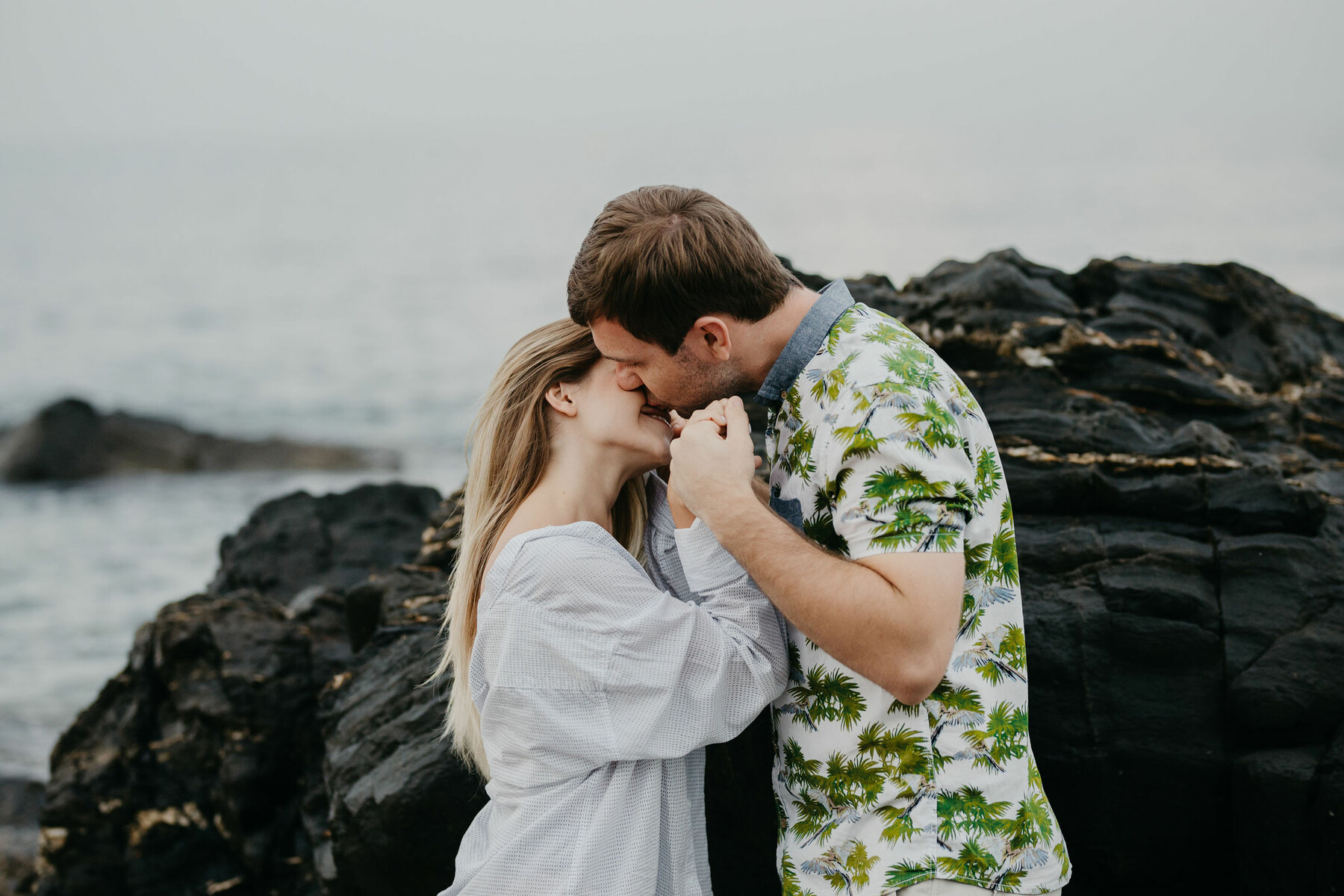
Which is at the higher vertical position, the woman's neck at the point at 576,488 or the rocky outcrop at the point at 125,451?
the woman's neck at the point at 576,488

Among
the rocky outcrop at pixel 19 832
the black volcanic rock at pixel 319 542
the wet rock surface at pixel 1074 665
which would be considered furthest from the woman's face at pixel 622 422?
the rocky outcrop at pixel 19 832

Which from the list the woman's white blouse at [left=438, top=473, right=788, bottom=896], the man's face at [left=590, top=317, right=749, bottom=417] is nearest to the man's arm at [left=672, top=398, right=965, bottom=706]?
the woman's white blouse at [left=438, top=473, right=788, bottom=896]

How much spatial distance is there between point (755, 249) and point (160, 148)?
113 m

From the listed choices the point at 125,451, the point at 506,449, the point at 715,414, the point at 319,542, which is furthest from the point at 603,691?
the point at 125,451

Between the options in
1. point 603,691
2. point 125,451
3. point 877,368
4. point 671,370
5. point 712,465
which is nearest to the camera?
point 877,368

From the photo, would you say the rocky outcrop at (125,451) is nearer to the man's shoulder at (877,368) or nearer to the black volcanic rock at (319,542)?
the black volcanic rock at (319,542)

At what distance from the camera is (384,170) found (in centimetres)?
8175

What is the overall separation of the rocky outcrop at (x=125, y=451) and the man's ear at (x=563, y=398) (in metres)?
17.5

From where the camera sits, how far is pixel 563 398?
3.03 meters

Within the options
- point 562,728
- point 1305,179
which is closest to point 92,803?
point 562,728

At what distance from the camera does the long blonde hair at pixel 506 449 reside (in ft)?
9.77

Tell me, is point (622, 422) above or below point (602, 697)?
above

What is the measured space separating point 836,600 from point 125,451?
63.3 ft

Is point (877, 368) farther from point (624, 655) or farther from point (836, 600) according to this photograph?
point (624, 655)
